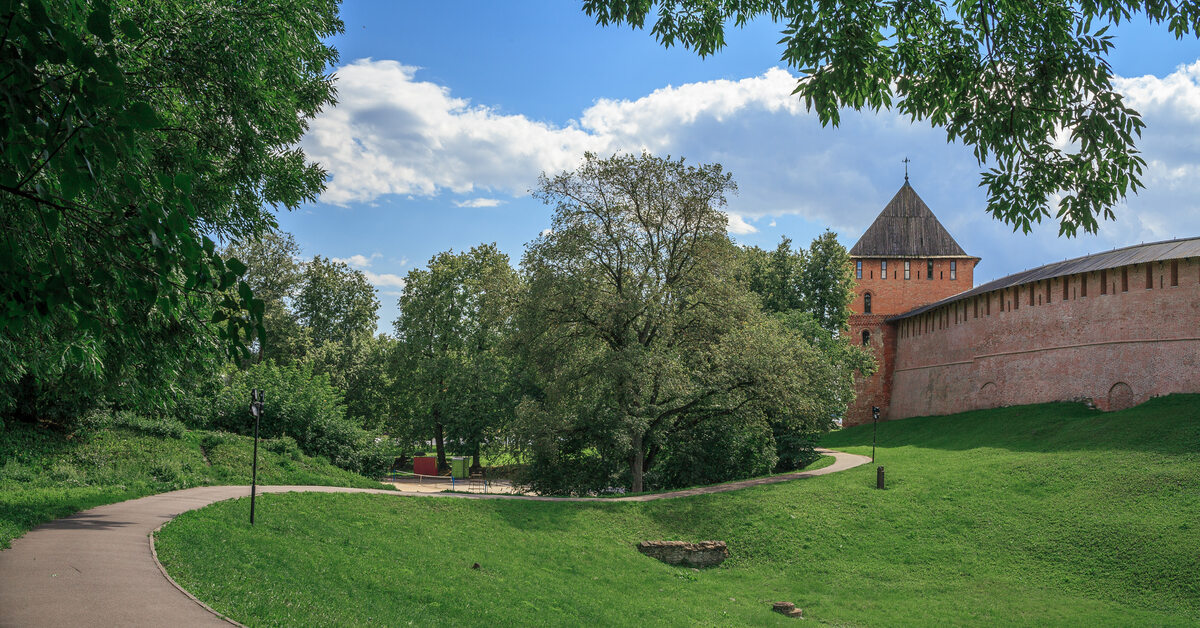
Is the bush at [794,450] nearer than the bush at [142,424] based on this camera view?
No

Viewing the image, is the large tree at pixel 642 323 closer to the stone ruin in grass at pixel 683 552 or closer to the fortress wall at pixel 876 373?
the stone ruin in grass at pixel 683 552

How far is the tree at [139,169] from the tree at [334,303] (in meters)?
35.8

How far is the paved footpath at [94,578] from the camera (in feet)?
25.6

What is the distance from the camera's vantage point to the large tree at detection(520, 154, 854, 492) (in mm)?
26234

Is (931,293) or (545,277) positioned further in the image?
(931,293)

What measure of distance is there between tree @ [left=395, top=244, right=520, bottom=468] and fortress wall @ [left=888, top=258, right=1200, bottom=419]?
1023 inches

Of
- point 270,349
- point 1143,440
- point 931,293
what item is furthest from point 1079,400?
point 270,349

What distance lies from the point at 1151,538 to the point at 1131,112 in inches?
694

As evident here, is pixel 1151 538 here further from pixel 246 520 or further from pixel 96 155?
pixel 96 155

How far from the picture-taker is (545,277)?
2614 centimetres

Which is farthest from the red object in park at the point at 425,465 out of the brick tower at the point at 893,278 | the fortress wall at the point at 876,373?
the brick tower at the point at 893,278

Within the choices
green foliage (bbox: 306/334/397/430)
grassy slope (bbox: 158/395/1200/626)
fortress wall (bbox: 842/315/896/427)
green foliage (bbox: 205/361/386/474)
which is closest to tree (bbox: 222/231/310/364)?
green foliage (bbox: 306/334/397/430)

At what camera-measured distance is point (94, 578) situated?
905cm

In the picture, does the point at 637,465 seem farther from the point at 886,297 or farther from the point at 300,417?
the point at 886,297
